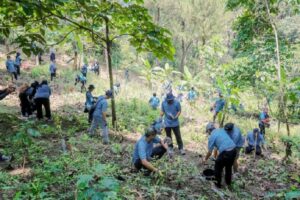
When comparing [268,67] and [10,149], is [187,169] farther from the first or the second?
[268,67]

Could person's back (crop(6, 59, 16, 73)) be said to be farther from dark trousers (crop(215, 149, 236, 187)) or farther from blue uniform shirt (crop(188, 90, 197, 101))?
dark trousers (crop(215, 149, 236, 187))

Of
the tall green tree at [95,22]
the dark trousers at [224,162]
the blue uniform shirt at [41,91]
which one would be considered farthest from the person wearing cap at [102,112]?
the dark trousers at [224,162]

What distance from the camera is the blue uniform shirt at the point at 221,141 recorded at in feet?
20.5

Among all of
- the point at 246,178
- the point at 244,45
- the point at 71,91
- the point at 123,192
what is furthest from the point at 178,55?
the point at 123,192

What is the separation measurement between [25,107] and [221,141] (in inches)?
301

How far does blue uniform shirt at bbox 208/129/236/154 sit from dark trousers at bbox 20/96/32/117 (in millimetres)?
7303

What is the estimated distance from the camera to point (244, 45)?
1264cm

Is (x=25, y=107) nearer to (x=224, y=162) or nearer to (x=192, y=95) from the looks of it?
(x=224, y=162)

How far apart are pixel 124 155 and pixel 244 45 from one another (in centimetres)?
770

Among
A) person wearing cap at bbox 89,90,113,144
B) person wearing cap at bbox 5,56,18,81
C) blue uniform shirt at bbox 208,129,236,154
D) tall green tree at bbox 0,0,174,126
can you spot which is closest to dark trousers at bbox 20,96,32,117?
person wearing cap at bbox 89,90,113,144

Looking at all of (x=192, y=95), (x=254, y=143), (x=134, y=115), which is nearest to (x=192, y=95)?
(x=192, y=95)

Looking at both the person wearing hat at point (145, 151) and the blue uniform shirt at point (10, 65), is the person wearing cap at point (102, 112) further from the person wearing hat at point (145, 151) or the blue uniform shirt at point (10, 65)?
the blue uniform shirt at point (10, 65)

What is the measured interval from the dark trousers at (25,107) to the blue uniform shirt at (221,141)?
7.30 metres

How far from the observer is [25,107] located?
1107 centimetres
